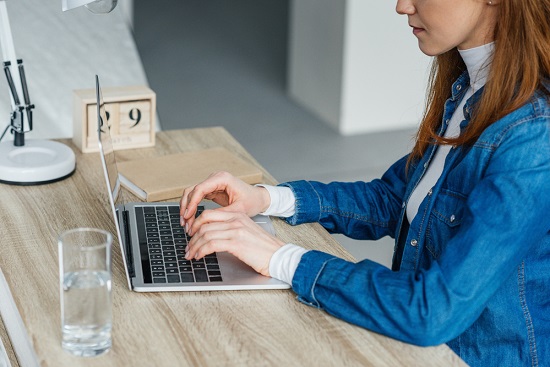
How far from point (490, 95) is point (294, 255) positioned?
0.40 m

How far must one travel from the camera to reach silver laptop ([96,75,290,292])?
134cm

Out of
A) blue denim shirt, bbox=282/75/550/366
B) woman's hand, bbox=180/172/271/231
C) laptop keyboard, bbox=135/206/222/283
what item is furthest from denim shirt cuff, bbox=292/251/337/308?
woman's hand, bbox=180/172/271/231

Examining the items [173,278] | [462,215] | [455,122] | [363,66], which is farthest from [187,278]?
[363,66]

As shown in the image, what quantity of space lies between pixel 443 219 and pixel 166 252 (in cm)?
47

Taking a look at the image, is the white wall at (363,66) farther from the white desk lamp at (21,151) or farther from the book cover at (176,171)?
the white desk lamp at (21,151)

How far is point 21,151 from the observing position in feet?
6.07

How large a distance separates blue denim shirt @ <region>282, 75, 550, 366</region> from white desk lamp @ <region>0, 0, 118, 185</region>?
69cm

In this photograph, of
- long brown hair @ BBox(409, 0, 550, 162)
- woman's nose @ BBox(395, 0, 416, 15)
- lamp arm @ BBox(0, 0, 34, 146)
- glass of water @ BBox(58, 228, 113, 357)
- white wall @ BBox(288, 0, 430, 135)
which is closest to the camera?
glass of water @ BBox(58, 228, 113, 357)

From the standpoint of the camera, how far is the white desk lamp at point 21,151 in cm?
175

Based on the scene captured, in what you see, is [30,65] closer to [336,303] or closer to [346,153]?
[346,153]

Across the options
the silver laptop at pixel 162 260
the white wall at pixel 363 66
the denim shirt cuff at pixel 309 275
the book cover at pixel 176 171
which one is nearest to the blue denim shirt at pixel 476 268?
the denim shirt cuff at pixel 309 275

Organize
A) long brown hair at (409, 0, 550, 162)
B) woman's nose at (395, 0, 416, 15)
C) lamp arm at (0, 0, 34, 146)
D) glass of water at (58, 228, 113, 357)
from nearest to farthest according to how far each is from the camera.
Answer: glass of water at (58, 228, 113, 357), long brown hair at (409, 0, 550, 162), woman's nose at (395, 0, 416, 15), lamp arm at (0, 0, 34, 146)

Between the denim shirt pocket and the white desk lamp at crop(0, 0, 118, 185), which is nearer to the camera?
the denim shirt pocket

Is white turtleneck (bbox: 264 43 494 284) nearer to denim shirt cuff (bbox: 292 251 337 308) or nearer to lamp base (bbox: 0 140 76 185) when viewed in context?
denim shirt cuff (bbox: 292 251 337 308)
